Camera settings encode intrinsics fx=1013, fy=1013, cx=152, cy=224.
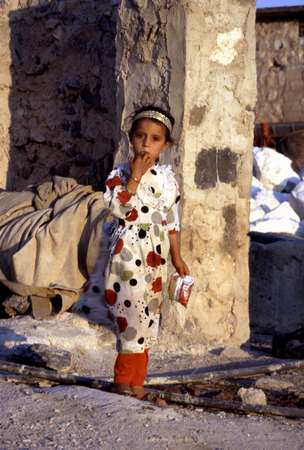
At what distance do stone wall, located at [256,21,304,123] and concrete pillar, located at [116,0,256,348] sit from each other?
9.52m

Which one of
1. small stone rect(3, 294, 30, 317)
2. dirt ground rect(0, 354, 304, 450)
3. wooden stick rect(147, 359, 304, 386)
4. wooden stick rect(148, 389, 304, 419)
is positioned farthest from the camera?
small stone rect(3, 294, 30, 317)

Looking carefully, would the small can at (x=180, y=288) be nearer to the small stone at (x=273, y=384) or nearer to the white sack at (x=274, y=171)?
the small stone at (x=273, y=384)

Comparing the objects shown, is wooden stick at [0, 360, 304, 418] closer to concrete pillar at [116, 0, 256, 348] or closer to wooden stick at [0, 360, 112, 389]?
wooden stick at [0, 360, 112, 389]

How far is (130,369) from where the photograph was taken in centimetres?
409

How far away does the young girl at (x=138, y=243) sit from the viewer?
4039 millimetres

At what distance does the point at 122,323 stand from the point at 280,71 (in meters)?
11.6

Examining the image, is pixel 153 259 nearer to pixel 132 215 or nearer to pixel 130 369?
pixel 132 215

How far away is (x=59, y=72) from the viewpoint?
6.81m

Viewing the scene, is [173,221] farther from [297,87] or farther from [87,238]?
[297,87]

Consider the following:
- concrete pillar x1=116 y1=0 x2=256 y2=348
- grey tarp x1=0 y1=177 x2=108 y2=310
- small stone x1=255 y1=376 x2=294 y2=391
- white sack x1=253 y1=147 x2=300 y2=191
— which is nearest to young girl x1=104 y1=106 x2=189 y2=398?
small stone x1=255 y1=376 x2=294 y2=391

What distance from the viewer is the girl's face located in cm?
404

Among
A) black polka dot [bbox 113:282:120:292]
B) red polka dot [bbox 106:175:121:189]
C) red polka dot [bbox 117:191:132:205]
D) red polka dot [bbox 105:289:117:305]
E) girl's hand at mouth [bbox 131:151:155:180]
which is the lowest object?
red polka dot [bbox 105:289:117:305]

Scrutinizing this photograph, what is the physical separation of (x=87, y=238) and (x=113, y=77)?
1194mm

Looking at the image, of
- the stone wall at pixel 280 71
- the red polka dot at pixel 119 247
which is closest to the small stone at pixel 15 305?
the red polka dot at pixel 119 247
